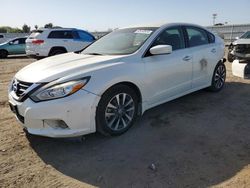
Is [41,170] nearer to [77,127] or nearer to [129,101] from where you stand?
[77,127]

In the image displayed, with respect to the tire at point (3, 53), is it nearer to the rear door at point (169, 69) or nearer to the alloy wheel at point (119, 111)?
the rear door at point (169, 69)

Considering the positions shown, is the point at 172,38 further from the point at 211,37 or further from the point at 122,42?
the point at 211,37

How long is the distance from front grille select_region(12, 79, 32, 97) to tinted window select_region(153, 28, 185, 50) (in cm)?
215

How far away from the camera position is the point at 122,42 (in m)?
5.20

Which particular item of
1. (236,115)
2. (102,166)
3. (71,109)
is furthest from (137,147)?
(236,115)

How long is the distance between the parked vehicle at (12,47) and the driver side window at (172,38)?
17.3 metres

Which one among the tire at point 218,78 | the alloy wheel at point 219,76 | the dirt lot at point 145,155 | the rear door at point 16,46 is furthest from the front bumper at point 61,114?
the rear door at point 16,46

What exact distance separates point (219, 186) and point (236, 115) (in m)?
2.43

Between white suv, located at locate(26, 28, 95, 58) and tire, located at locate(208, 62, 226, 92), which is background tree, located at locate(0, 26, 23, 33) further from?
tire, located at locate(208, 62, 226, 92)

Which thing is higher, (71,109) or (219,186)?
(71,109)

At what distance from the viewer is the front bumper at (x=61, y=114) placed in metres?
3.75

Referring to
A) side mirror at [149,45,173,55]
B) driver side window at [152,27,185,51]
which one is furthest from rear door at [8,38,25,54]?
side mirror at [149,45,173,55]

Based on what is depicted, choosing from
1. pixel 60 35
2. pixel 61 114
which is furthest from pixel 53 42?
pixel 61 114

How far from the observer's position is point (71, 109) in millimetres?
3783
